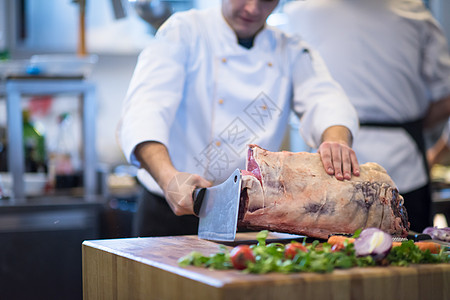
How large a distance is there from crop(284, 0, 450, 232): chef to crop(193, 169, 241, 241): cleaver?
120cm

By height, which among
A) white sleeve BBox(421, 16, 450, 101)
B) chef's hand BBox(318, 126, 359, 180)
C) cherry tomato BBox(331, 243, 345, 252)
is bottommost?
cherry tomato BBox(331, 243, 345, 252)

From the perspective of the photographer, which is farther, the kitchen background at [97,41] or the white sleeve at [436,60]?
the kitchen background at [97,41]

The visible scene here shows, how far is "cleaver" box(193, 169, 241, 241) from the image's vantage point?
1337 millimetres

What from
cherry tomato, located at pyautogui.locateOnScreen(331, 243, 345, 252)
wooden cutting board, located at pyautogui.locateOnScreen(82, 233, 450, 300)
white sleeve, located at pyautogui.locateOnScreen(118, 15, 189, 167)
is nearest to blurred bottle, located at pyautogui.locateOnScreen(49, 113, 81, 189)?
white sleeve, located at pyautogui.locateOnScreen(118, 15, 189, 167)

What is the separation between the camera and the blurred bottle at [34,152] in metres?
3.08

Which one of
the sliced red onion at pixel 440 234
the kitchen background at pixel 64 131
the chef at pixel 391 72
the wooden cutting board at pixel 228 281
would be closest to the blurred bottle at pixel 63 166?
the kitchen background at pixel 64 131

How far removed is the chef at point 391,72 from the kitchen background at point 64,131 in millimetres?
361

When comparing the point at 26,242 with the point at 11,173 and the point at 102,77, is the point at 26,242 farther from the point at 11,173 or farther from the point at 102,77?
the point at 102,77

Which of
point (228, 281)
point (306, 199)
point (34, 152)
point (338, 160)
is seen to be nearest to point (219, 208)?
point (306, 199)

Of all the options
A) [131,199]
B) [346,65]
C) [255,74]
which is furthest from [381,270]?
[131,199]

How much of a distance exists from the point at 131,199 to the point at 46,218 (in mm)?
1121

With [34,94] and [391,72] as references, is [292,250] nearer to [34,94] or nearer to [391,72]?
[391,72]

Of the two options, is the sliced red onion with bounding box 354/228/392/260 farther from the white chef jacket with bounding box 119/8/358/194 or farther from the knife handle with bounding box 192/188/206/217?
the white chef jacket with bounding box 119/8/358/194

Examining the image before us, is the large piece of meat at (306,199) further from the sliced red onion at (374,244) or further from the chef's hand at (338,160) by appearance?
the sliced red onion at (374,244)
